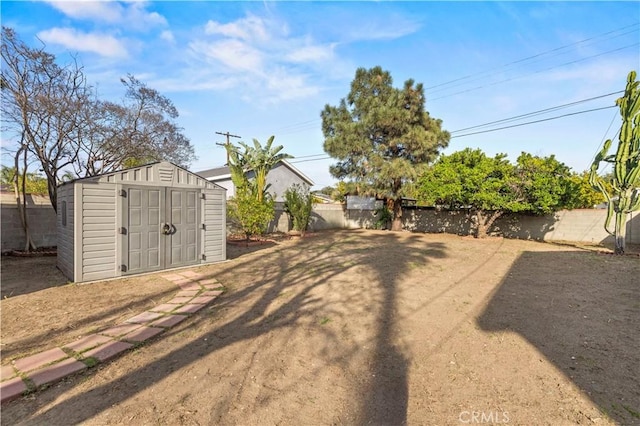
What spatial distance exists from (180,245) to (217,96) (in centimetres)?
707

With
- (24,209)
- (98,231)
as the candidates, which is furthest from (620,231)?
(24,209)

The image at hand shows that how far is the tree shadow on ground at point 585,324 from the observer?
2369 mm

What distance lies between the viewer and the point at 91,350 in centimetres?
289

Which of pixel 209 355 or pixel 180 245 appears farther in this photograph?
pixel 180 245

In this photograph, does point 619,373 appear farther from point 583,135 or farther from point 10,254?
point 583,135

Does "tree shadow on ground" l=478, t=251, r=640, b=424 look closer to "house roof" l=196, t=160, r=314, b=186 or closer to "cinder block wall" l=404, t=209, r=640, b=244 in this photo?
"cinder block wall" l=404, t=209, r=640, b=244

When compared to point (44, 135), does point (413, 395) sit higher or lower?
lower

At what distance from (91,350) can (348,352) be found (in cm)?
245

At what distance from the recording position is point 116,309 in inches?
160

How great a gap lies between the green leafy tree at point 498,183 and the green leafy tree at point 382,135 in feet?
4.33

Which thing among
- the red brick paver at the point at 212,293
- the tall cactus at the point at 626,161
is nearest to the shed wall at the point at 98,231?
the red brick paver at the point at 212,293

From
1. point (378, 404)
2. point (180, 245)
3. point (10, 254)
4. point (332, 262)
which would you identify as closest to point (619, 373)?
point (378, 404)

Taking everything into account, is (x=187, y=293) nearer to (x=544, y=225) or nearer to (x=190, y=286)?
(x=190, y=286)

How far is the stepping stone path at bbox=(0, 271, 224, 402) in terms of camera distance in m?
2.40
